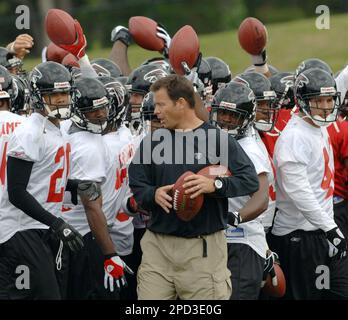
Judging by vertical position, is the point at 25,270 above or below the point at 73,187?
below

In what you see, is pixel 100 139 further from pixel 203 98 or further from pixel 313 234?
pixel 313 234

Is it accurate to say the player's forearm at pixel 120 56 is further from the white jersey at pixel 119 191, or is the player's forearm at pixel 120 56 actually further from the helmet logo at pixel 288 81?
the white jersey at pixel 119 191

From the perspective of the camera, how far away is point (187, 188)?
6.40m

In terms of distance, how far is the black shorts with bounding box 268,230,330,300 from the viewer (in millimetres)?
7961

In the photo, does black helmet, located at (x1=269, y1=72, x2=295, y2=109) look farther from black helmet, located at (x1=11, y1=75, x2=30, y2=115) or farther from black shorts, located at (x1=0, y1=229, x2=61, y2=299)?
black shorts, located at (x1=0, y1=229, x2=61, y2=299)

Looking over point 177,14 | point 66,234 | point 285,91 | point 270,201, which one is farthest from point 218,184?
point 177,14

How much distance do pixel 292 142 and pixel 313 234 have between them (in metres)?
0.71

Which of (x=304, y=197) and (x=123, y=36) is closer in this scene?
(x=304, y=197)

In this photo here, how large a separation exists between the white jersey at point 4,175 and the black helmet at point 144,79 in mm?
1415

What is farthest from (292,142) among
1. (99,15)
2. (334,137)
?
(99,15)

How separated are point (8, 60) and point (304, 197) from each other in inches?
127

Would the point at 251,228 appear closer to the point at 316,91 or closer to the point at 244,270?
the point at 244,270

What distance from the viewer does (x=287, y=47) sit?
2205 centimetres

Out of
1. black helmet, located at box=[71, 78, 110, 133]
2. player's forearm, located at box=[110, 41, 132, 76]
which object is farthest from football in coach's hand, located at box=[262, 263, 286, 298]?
player's forearm, located at box=[110, 41, 132, 76]
